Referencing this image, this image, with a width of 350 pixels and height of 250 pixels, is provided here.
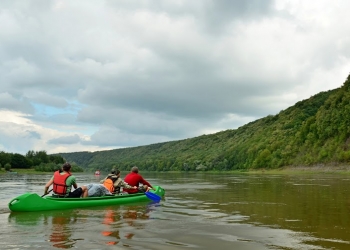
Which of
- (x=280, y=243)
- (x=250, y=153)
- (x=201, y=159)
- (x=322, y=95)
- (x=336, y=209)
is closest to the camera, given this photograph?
(x=280, y=243)

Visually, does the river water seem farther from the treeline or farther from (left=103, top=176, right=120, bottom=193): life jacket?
the treeline

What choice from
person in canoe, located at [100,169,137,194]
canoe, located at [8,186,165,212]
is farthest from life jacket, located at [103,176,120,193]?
canoe, located at [8,186,165,212]

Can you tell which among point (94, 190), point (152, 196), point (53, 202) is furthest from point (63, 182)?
point (152, 196)

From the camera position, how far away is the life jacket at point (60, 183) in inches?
647

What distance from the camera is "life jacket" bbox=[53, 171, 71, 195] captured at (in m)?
16.4

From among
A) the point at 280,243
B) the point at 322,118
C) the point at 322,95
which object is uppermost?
the point at 322,95

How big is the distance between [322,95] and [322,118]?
74147mm

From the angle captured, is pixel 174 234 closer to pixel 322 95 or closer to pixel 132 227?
pixel 132 227

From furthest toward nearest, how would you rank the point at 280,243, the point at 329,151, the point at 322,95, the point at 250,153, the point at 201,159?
the point at 201,159
the point at 322,95
the point at 250,153
the point at 329,151
the point at 280,243

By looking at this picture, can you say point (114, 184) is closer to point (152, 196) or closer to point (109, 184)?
point (109, 184)

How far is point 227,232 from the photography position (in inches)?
430

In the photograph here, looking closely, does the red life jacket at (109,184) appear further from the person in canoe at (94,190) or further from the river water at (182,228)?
the river water at (182,228)

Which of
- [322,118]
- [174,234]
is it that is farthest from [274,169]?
[174,234]

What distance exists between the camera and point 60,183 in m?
16.5
